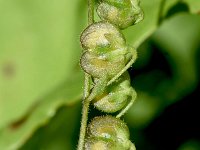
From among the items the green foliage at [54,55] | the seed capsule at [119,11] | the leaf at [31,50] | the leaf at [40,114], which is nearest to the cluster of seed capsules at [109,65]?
the seed capsule at [119,11]

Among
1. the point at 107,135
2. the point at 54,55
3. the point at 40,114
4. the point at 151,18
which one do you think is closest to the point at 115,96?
the point at 107,135

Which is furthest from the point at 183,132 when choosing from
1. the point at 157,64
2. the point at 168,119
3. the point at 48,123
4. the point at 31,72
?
the point at 48,123

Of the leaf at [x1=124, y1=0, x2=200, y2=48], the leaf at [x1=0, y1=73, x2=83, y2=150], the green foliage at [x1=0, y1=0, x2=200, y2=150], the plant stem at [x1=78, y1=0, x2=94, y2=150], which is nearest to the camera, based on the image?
the plant stem at [x1=78, y1=0, x2=94, y2=150]

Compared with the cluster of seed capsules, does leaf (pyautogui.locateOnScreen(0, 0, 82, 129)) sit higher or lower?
lower

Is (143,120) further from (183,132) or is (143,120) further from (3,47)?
(3,47)

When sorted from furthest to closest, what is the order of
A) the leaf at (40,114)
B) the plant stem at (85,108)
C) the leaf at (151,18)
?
the leaf at (151,18)
the leaf at (40,114)
the plant stem at (85,108)

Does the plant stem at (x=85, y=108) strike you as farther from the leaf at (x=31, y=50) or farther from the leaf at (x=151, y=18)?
the leaf at (x=31, y=50)

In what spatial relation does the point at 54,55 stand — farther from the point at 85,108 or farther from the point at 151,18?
the point at 85,108

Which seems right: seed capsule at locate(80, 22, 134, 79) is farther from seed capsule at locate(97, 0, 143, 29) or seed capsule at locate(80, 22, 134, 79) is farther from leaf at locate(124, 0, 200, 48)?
leaf at locate(124, 0, 200, 48)

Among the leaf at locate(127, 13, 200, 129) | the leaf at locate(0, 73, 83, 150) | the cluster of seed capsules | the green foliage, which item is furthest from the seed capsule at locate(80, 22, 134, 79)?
the leaf at locate(127, 13, 200, 129)
